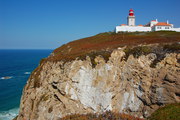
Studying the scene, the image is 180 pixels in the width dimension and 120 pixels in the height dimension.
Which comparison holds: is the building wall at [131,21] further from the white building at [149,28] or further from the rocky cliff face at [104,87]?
the rocky cliff face at [104,87]

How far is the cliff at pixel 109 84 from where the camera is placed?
17.5 metres

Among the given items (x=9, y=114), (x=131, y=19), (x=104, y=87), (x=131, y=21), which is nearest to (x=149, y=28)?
(x=131, y=21)

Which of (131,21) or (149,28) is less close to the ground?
(131,21)

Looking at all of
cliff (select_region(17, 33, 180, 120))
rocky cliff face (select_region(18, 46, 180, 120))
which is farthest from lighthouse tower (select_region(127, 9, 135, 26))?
rocky cliff face (select_region(18, 46, 180, 120))

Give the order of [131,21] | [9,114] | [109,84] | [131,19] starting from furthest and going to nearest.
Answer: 1. [131,21]
2. [131,19]
3. [9,114]
4. [109,84]

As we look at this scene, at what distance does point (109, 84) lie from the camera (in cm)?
1877

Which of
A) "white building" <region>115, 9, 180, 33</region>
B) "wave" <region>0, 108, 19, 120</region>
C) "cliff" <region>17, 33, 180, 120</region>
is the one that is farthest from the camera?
"white building" <region>115, 9, 180, 33</region>

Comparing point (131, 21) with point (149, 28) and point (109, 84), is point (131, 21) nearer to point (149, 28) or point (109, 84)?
point (149, 28)

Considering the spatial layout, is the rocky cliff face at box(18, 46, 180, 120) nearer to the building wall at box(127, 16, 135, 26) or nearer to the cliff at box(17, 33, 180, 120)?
the cliff at box(17, 33, 180, 120)

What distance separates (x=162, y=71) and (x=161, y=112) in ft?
27.6

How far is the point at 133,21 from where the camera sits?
6022cm

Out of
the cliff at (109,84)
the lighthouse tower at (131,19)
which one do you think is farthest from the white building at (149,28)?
the cliff at (109,84)

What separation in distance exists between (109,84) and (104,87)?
785 millimetres

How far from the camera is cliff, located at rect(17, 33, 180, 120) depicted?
17.5 metres
